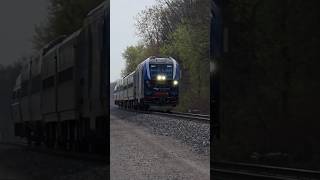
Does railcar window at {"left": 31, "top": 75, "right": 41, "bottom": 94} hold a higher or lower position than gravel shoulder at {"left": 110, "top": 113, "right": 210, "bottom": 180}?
higher

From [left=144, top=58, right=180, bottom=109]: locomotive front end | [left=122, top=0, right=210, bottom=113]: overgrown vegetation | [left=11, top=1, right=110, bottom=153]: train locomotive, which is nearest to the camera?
[left=11, top=1, right=110, bottom=153]: train locomotive

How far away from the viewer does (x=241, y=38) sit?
414 centimetres

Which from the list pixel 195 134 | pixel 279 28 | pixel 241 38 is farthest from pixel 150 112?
pixel 279 28

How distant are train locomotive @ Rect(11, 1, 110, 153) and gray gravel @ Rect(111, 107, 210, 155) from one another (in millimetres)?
295

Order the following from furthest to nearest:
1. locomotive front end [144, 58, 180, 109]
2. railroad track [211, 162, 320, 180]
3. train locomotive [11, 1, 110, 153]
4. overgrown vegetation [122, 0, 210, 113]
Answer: railroad track [211, 162, 320, 180] → locomotive front end [144, 58, 180, 109] → overgrown vegetation [122, 0, 210, 113] → train locomotive [11, 1, 110, 153]

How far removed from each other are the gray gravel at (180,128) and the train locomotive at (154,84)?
97 mm

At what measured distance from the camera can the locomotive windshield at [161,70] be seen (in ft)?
11.9

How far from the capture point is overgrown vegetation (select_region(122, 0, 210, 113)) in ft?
11.8

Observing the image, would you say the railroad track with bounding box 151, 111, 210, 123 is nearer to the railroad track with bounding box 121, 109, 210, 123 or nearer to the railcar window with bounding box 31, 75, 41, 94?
the railroad track with bounding box 121, 109, 210, 123

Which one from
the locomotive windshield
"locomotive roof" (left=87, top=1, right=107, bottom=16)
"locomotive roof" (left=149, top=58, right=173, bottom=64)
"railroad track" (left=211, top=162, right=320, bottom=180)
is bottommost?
"railroad track" (left=211, top=162, right=320, bottom=180)

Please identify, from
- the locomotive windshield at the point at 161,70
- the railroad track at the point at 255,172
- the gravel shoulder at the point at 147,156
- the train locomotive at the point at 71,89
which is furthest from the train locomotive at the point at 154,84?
the railroad track at the point at 255,172

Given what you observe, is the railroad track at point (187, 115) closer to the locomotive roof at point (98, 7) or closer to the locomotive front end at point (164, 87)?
the locomotive front end at point (164, 87)

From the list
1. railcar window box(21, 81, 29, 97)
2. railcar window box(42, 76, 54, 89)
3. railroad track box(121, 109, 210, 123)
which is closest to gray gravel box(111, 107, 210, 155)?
railroad track box(121, 109, 210, 123)

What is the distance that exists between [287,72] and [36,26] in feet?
7.33
